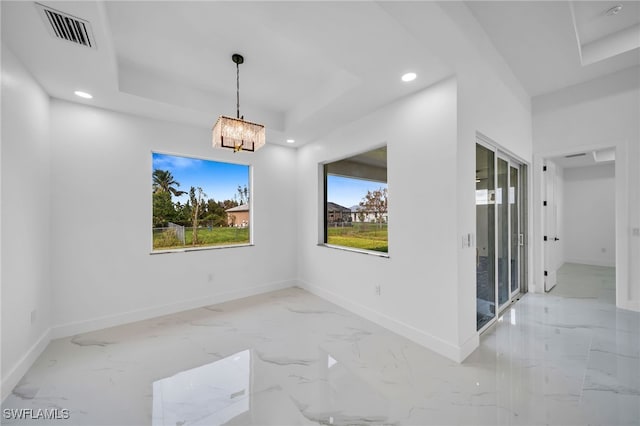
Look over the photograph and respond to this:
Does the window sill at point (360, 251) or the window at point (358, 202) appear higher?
the window at point (358, 202)

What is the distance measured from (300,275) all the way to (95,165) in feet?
11.2

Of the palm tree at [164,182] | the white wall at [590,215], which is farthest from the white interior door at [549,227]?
the palm tree at [164,182]

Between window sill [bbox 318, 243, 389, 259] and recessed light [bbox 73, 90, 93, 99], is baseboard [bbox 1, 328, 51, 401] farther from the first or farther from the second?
window sill [bbox 318, 243, 389, 259]

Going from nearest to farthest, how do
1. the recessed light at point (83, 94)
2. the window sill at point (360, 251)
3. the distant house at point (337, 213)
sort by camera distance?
1. the recessed light at point (83, 94)
2. the window sill at point (360, 251)
3. the distant house at point (337, 213)

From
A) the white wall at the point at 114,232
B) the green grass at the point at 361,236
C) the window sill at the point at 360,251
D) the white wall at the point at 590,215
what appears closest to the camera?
the white wall at the point at 114,232

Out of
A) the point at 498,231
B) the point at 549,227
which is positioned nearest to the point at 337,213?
the point at 498,231

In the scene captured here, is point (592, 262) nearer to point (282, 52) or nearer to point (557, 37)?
point (557, 37)

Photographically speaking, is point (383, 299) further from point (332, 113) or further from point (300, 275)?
point (332, 113)

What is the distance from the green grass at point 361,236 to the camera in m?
3.38

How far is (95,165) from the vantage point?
312 centimetres

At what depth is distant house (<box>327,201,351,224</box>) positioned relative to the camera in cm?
411

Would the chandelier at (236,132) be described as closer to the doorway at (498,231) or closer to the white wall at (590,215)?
the doorway at (498,231)

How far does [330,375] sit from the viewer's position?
2.22m

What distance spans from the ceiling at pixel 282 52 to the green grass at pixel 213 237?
1.63 meters
